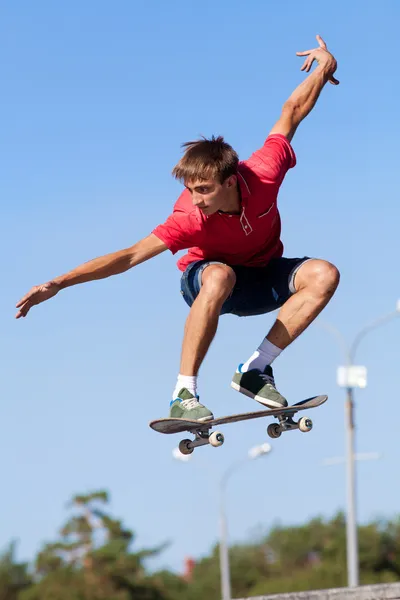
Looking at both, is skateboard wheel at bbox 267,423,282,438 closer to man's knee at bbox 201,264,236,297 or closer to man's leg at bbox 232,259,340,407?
man's leg at bbox 232,259,340,407

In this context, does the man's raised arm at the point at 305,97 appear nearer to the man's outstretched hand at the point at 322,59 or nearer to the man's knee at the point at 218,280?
the man's outstretched hand at the point at 322,59

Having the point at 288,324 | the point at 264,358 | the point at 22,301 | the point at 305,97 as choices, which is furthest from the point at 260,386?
the point at 305,97

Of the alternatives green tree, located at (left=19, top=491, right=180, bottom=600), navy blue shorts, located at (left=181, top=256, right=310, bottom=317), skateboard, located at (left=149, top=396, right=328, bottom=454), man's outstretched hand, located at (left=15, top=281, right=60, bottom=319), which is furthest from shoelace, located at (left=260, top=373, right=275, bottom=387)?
green tree, located at (left=19, top=491, right=180, bottom=600)

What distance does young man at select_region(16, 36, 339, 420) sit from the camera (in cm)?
902

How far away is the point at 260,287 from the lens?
32.1 feet

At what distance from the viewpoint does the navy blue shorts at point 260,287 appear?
9.69 m

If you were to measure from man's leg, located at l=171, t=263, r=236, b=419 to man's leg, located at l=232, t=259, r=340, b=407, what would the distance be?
61cm

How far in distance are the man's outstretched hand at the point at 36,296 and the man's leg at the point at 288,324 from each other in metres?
1.82

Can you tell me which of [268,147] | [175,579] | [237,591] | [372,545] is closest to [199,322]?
[268,147]

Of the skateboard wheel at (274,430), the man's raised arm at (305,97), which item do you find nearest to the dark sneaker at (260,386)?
the skateboard wheel at (274,430)

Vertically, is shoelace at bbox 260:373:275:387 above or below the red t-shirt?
below

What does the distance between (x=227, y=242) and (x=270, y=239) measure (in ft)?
1.66

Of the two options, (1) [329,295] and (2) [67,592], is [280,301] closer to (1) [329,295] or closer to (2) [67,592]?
(1) [329,295]

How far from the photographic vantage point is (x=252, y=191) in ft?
30.0
